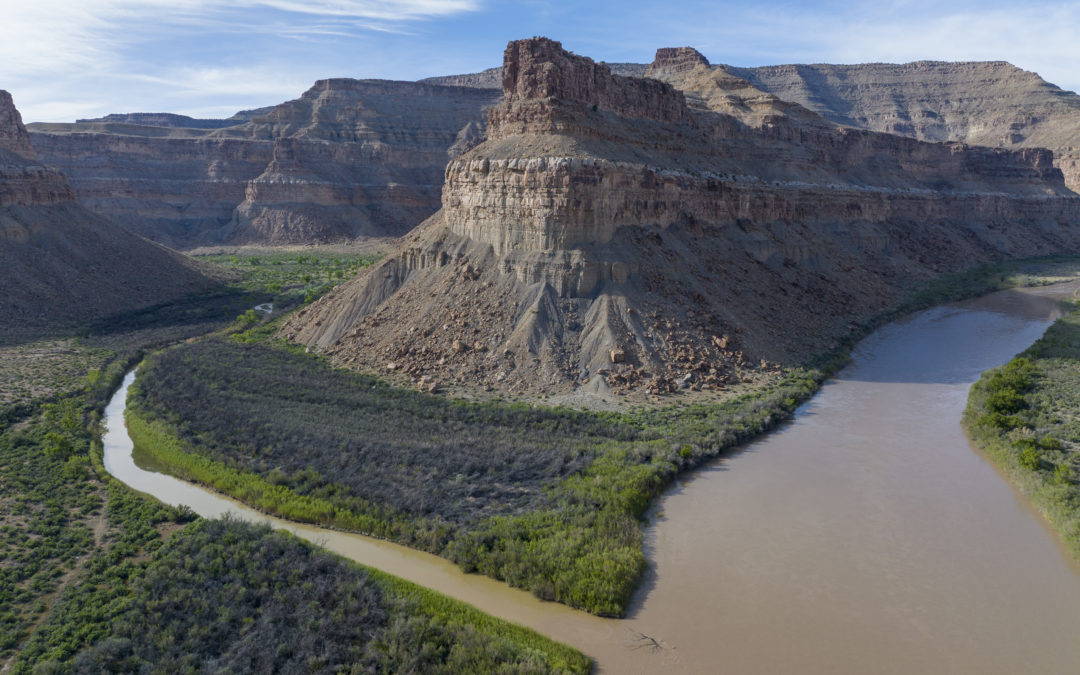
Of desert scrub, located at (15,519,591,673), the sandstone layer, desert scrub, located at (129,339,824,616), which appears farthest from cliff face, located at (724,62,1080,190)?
desert scrub, located at (15,519,591,673)

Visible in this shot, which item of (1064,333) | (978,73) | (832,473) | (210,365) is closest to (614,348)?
(832,473)

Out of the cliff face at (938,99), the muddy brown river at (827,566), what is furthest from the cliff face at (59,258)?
the cliff face at (938,99)

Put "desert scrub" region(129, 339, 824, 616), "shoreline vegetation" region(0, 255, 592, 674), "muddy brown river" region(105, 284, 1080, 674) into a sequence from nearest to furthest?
"shoreline vegetation" region(0, 255, 592, 674) → "muddy brown river" region(105, 284, 1080, 674) → "desert scrub" region(129, 339, 824, 616)

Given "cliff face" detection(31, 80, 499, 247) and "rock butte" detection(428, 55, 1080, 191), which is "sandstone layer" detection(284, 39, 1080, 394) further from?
"rock butte" detection(428, 55, 1080, 191)

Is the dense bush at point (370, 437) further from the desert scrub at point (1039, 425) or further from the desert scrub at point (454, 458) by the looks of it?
the desert scrub at point (1039, 425)

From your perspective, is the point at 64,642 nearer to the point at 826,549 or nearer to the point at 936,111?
the point at 826,549

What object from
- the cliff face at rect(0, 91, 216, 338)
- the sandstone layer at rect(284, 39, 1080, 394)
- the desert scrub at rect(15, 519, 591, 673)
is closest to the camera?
the desert scrub at rect(15, 519, 591, 673)
